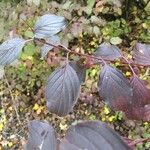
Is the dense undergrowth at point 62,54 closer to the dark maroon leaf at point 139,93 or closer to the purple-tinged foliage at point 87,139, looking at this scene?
the dark maroon leaf at point 139,93

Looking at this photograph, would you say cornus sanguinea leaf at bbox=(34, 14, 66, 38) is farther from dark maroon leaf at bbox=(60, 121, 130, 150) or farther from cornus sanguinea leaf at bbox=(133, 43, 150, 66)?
dark maroon leaf at bbox=(60, 121, 130, 150)

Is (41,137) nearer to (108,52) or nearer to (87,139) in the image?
(87,139)

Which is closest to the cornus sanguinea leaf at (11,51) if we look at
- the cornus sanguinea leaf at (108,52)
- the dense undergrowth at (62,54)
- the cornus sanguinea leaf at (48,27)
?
the cornus sanguinea leaf at (48,27)

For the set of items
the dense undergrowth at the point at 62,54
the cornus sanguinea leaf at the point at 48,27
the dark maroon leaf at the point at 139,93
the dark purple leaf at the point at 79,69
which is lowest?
the dense undergrowth at the point at 62,54

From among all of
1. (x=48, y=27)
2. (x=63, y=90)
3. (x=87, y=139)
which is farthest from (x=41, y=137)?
(x=48, y=27)

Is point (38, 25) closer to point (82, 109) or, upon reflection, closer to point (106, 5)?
point (82, 109)
